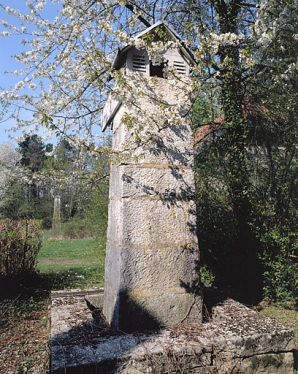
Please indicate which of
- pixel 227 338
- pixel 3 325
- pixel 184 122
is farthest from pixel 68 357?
pixel 3 325

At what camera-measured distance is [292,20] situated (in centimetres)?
425

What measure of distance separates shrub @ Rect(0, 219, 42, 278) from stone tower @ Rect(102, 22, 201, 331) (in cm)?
339

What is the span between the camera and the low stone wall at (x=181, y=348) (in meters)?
1.90

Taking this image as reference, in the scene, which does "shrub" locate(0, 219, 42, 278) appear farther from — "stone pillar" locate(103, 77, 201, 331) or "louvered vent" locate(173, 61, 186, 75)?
"louvered vent" locate(173, 61, 186, 75)

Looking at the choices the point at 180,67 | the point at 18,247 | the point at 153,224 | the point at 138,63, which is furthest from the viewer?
the point at 18,247

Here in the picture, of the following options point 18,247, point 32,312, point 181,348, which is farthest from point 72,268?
point 181,348

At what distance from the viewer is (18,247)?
5789mm

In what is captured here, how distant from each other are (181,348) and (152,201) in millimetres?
1079

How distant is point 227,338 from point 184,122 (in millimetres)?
1725

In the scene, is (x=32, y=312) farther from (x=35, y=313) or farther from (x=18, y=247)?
(x=18, y=247)

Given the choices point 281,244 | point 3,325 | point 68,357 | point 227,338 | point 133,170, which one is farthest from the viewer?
point 281,244

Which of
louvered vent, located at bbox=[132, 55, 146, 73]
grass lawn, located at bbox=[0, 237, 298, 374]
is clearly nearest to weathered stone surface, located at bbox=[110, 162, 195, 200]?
louvered vent, located at bbox=[132, 55, 146, 73]

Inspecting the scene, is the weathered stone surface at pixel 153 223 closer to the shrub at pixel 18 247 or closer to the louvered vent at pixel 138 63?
the louvered vent at pixel 138 63

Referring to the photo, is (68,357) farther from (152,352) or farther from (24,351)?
(24,351)
